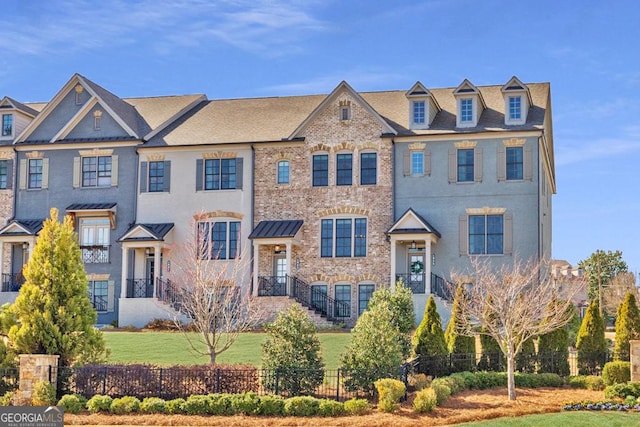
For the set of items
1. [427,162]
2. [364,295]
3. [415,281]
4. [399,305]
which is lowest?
[399,305]

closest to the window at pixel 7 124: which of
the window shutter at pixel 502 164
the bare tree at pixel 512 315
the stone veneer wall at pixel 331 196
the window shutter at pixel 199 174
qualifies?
the window shutter at pixel 199 174

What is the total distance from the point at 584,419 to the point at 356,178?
21.9 m

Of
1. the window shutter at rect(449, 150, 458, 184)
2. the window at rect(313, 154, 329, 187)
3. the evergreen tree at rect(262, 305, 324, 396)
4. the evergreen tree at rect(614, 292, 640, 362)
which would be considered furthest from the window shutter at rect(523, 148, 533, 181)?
the evergreen tree at rect(262, 305, 324, 396)

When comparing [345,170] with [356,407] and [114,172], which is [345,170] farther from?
[356,407]

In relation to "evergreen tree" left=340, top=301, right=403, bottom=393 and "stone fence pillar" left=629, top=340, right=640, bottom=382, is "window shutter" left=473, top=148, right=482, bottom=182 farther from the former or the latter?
"evergreen tree" left=340, top=301, right=403, bottom=393

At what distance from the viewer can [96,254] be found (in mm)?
44781

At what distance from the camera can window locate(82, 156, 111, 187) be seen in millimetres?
45562

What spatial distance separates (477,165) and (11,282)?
74.3 feet

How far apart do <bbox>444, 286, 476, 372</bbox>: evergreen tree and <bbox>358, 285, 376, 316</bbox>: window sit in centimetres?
1230

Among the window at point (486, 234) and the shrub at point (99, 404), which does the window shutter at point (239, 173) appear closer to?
the window at point (486, 234)

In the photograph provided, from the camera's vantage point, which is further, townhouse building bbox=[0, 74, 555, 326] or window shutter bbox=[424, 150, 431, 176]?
window shutter bbox=[424, 150, 431, 176]

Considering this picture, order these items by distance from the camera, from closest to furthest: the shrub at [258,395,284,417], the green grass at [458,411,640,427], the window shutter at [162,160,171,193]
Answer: the green grass at [458,411,640,427] → the shrub at [258,395,284,417] → the window shutter at [162,160,171,193]

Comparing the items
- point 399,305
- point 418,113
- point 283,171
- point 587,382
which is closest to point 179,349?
point 399,305

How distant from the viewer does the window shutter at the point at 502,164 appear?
41.0m
